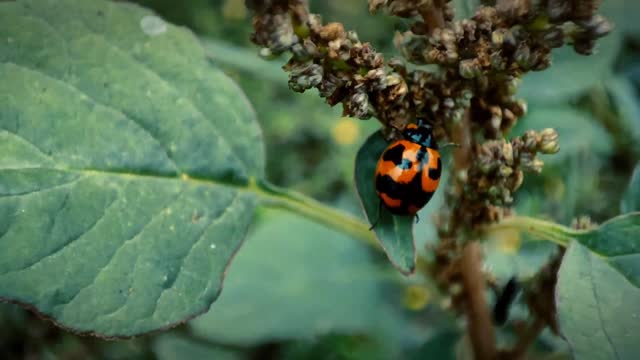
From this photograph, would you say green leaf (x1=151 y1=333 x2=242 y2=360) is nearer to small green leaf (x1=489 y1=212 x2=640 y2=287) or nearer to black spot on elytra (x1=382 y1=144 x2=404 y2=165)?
black spot on elytra (x1=382 y1=144 x2=404 y2=165)

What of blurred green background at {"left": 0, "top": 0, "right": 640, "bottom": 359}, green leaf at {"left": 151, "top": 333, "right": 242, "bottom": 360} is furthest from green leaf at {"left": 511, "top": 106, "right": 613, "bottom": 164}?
green leaf at {"left": 151, "top": 333, "right": 242, "bottom": 360}

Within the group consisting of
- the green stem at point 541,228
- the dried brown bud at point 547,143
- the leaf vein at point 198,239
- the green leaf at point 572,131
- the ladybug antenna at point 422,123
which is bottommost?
the green leaf at point 572,131

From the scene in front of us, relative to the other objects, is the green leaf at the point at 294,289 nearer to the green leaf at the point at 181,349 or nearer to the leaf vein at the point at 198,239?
the green leaf at the point at 181,349

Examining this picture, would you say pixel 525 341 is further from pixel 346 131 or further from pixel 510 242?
pixel 346 131

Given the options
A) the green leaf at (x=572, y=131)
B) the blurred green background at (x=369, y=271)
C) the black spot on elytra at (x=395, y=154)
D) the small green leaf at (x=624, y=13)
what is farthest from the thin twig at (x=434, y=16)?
the small green leaf at (x=624, y=13)

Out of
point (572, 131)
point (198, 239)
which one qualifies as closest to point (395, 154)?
point (198, 239)

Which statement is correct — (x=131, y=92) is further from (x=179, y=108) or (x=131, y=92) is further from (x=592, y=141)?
(x=592, y=141)
